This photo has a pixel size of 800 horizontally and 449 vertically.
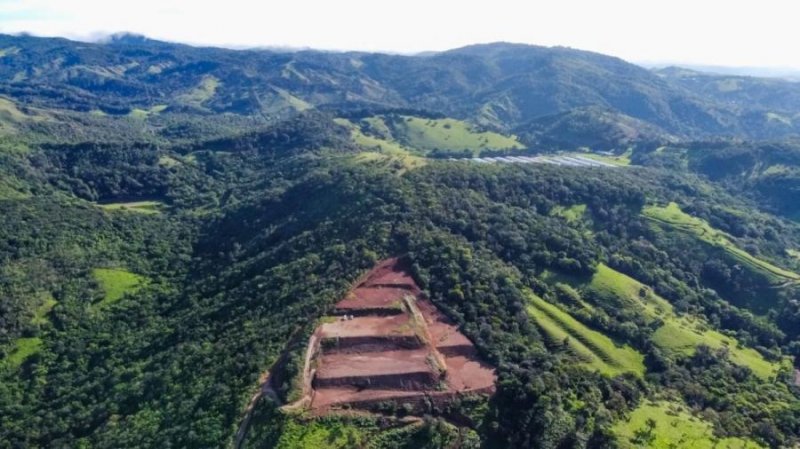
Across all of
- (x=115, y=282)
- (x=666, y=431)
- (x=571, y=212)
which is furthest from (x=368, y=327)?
Result: (x=571, y=212)

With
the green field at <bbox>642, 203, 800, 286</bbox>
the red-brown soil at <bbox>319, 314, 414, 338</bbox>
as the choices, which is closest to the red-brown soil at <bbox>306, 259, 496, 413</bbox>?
the red-brown soil at <bbox>319, 314, 414, 338</bbox>

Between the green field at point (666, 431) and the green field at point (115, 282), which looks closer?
the green field at point (666, 431)

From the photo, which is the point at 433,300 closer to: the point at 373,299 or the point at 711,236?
the point at 373,299

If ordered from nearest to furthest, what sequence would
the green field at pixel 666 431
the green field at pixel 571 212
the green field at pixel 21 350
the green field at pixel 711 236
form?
1. the green field at pixel 666 431
2. the green field at pixel 21 350
3. the green field at pixel 711 236
4. the green field at pixel 571 212

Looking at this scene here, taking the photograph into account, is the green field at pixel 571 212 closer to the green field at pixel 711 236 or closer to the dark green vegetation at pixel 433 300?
the dark green vegetation at pixel 433 300

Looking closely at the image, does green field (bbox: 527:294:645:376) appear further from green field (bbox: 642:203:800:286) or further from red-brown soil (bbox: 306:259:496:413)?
green field (bbox: 642:203:800:286)

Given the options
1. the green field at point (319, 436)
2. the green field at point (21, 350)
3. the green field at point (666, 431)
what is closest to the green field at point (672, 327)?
the green field at point (666, 431)
